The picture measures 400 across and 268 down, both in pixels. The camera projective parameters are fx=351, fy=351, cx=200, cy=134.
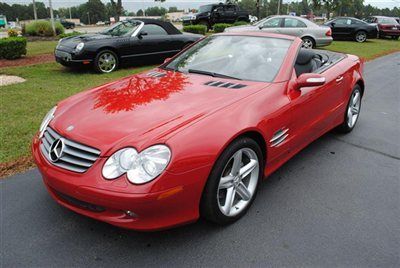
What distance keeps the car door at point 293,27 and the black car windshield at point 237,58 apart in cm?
1103

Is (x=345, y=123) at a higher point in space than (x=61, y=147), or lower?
lower

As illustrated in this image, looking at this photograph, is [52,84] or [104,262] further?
[52,84]

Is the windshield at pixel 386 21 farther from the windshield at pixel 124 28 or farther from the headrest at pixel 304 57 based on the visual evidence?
the headrest at pixel 304 57

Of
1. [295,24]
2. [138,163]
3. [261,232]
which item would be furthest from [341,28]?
[138,163]

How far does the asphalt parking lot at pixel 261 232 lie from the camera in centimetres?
242

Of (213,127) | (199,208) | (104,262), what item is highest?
(213,127)

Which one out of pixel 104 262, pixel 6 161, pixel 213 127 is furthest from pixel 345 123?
pixel 6 161

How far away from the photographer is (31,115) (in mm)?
5312

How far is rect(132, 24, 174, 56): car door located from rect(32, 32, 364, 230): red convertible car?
214 inches

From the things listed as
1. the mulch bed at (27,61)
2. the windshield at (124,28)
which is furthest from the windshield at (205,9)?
the windshield at (124,28)

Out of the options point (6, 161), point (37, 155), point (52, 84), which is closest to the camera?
point (37, 155)

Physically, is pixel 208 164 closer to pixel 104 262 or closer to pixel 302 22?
pixel 104 262

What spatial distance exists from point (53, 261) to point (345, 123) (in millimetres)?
3940

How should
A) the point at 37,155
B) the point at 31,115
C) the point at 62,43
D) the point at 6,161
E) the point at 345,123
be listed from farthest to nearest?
the point at 62,43 → the point at 31,115 → the point at 345,123 → the point at 6,161 → the point at 37,155
